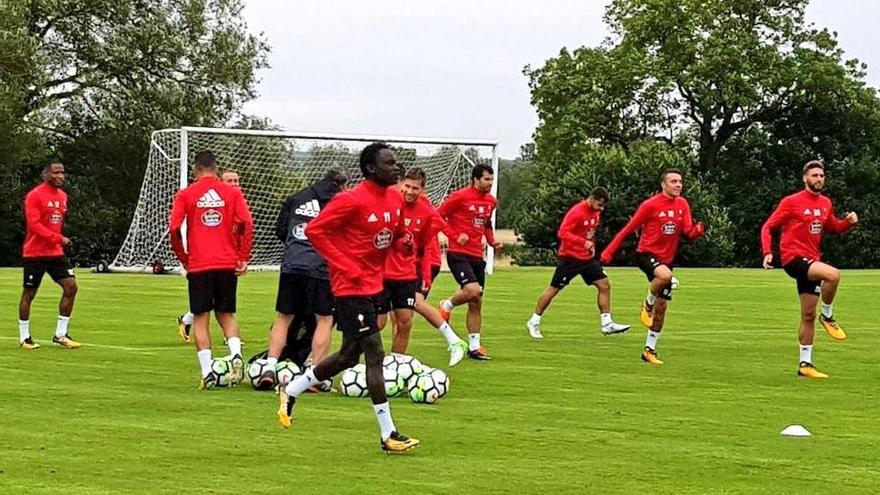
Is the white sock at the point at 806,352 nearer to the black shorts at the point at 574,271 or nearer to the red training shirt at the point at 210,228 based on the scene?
the black shorts at the point at 574,271

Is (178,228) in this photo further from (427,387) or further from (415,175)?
(427,387)

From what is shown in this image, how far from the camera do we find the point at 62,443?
10688mm

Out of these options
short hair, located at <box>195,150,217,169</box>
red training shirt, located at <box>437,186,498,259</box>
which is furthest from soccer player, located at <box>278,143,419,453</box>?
red training shirt, located at <box>437,186,498,259</box>

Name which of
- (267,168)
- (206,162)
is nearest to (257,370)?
(206,162)

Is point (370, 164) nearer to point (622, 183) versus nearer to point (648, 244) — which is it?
point (648, 244)

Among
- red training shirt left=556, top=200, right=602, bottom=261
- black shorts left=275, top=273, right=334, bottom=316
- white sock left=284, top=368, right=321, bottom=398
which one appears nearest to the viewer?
white sock left=284, top=368, right=321, bottom=398

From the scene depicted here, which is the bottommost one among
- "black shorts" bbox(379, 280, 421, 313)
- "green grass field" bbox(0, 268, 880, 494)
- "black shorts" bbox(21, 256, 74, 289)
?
"green grass field" bbox(0, 268, 880, 494)

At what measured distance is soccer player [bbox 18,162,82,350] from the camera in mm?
18578

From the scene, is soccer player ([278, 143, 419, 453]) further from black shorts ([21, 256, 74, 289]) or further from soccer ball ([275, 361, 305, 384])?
black shorts ([21, 256, 74, 289])

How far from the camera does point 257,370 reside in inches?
561

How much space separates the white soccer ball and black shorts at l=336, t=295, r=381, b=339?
354 centimetres

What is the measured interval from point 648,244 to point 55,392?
795 cm

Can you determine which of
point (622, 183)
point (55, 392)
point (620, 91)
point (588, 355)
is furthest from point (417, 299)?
point (620, 91)

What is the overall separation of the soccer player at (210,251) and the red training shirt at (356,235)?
3743mm
